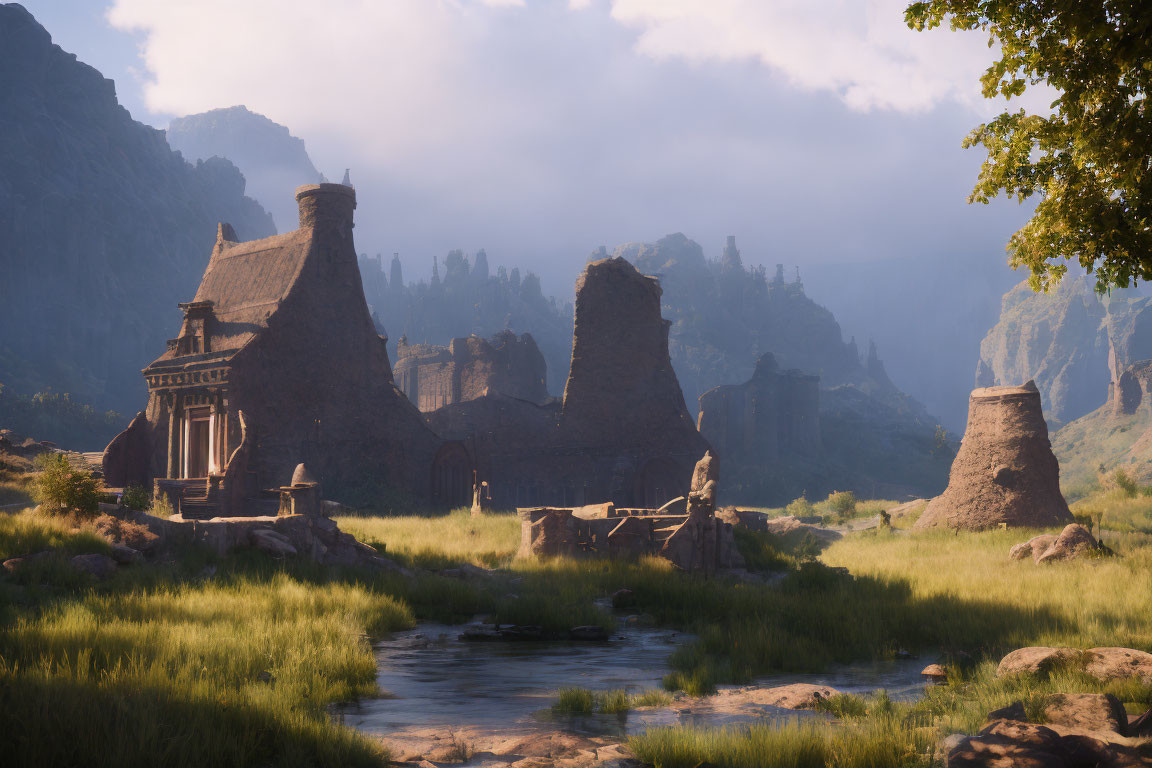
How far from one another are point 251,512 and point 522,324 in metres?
126

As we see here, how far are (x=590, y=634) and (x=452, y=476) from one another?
82.9 ft

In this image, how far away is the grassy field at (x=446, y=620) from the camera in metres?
6.27

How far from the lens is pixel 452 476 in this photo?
3769 cm

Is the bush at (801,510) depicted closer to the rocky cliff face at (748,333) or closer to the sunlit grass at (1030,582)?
the sunlit grass at (1030,582)

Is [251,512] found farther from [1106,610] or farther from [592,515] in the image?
[1106,610]

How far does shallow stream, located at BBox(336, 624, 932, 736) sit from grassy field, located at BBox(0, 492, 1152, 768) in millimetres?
357

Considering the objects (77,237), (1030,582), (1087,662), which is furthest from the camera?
(77,237)

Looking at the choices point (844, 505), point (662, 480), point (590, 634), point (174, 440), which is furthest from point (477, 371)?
point (590, 634)

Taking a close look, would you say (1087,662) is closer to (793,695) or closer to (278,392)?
(793,695)

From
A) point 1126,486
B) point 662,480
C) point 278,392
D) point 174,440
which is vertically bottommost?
point 1126,486

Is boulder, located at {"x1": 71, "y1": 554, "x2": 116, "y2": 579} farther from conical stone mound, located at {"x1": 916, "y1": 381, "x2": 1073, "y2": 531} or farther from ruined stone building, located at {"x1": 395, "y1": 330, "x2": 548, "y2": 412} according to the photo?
ruined stone building, located at {"x1": 395, "y1": 330, "x2": 548, "y2": 412}

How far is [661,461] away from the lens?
40688mm

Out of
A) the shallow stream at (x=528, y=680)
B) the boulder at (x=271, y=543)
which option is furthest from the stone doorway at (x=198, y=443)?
the shallow stream at (x=528, y=680)

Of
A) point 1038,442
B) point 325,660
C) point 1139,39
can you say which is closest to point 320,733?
point 325,660
